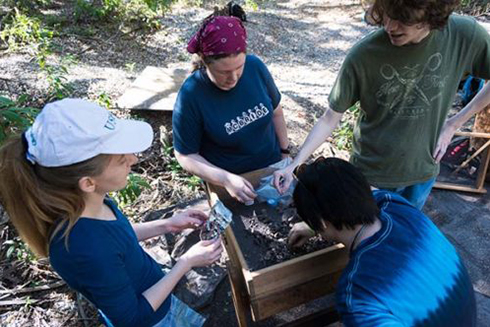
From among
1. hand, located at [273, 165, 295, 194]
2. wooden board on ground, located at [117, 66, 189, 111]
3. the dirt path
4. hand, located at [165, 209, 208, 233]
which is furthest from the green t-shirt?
wooden board on ground, located at [117, 66, 189, 111]

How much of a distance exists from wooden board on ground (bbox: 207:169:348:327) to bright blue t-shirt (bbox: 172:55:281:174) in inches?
22.2

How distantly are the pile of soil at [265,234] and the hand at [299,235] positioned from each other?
0.03 metres

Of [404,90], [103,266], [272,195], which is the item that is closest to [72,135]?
[103,266]

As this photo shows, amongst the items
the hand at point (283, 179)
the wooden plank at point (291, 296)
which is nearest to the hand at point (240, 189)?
the hand at point (283, 179)

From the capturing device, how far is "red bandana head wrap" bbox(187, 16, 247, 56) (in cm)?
179

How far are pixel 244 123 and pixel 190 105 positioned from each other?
1.05 feet

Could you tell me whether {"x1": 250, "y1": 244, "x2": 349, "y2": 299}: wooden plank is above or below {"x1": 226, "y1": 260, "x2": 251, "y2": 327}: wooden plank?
above

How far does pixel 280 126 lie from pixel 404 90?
2.74ft

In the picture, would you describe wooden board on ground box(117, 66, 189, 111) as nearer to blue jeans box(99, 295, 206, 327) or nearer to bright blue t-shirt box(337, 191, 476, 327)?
blue jeans box(99, 295, 206, 327)

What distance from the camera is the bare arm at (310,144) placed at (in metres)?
1.90

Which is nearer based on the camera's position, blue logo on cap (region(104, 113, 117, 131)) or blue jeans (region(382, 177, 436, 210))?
blue logo on cap (region(104, 113, 117, 131))

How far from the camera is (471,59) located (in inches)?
68.6

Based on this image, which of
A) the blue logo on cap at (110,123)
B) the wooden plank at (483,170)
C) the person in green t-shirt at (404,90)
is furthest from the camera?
the wooden plank at (483,170)

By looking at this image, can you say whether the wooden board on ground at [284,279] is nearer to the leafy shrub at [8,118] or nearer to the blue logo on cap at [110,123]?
the blue logo on cap at [110,123]
